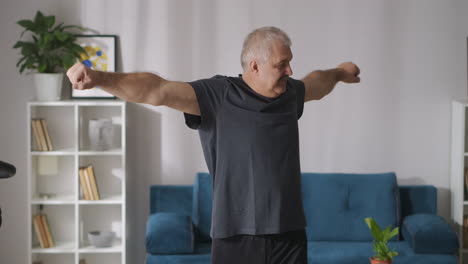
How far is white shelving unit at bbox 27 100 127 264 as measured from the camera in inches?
189

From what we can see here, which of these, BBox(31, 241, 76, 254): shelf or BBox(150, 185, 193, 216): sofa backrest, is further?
BBox(150, 185, 193, 216): sofa backrest

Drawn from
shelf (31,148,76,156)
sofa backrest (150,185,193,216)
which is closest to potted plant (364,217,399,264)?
sofa backrest (150,185,193,216)

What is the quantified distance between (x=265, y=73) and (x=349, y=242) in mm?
2598

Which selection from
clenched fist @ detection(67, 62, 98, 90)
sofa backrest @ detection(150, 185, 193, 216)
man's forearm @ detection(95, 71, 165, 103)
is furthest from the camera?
sofa backrest @ detection(150, 185, 193, 216)

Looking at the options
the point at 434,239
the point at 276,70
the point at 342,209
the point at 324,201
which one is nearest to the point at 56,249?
the point at 324,201

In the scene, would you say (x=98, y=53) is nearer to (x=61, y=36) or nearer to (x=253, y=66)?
(x=61, y=36)

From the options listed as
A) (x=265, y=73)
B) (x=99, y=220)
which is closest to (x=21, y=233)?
(x=99, y=220)

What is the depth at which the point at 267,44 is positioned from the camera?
96.8 inches

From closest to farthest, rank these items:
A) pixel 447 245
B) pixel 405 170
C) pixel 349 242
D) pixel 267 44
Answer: pixel 267 44 < pixel 447 245 < pixel 349 242 < pixel 405 170

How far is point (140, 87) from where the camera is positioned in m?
2.32

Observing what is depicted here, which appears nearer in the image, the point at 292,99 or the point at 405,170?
the point at 292,99

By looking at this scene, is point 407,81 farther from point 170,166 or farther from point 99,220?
point 99,220

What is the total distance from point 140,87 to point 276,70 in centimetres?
46

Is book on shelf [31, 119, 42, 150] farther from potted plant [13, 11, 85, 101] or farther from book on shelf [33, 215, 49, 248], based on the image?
book on shelf [33, 215, 49, 248]
